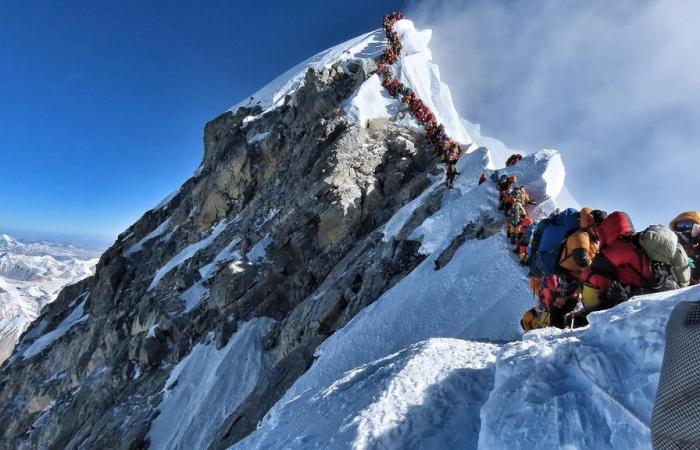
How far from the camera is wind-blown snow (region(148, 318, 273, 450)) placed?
2094cm

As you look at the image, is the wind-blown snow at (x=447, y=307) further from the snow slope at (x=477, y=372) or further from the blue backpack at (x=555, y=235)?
the blue backpack at (x=555, y=235)

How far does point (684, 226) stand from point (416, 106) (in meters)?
26.5

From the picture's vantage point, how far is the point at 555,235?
23.5 feet

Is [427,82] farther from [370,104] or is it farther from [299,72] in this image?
[299,72]

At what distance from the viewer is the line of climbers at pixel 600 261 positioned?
563 centimetres

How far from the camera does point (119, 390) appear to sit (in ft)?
101

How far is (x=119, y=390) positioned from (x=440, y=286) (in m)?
30.3

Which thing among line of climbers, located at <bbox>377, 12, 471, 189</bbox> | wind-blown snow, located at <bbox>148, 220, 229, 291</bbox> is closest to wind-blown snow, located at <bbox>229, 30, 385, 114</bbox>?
line of climbers, located at <bbox>377, 12, 471, 189</bbox>

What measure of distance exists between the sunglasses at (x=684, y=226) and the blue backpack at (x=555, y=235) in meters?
2.21

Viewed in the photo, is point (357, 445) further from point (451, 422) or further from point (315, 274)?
point (315, 274)

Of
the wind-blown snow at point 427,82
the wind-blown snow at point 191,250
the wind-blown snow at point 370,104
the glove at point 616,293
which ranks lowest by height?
the glove at point 616,293

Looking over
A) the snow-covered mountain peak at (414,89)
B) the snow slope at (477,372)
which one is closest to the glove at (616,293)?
the snow slope at (477,372)

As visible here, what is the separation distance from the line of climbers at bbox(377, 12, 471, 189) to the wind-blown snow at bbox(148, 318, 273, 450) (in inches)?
590

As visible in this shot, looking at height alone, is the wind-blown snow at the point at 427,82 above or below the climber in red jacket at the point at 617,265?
above
